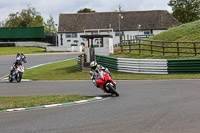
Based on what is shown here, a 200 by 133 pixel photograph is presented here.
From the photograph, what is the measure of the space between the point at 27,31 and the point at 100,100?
71.4m

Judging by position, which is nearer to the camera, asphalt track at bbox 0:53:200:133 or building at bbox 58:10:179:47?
asphalt track at bbox 0:53:200:133

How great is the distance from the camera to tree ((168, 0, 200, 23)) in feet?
329

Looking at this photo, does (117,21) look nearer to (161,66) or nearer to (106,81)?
(161,66)

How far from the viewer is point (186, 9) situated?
101 metres

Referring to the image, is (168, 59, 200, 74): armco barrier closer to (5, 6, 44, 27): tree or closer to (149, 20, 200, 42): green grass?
(149, 20, 200, 42): green grass

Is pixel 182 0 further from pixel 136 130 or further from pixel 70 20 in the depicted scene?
pixel 136 130

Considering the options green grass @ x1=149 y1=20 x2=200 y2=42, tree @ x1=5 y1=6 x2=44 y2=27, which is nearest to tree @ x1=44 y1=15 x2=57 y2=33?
tree @ x1=5 y1=6 x2=44 y2=27

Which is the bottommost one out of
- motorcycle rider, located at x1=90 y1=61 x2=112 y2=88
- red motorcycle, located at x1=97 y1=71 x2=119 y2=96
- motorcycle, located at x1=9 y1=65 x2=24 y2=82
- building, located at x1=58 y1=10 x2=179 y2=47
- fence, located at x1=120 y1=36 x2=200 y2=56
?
motorcycle, located at x1=9 y1=65 x2=24 y2=82

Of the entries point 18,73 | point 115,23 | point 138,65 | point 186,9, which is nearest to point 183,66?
point 138,65

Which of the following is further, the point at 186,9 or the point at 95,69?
the point at 186,9

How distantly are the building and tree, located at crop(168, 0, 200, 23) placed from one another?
54.8 feet

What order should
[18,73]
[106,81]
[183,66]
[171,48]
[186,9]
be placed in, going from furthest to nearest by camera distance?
[186,9] → [171,48] → [183,66] → [18,73] → [106,81]

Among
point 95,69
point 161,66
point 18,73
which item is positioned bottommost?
point 18,73

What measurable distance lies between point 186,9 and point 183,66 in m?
78.5
